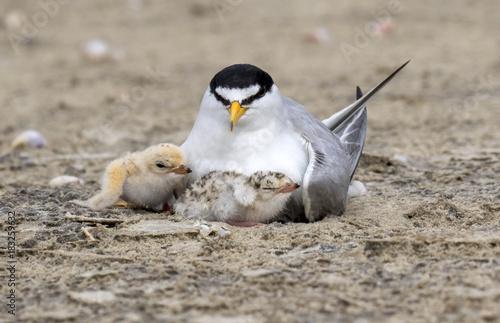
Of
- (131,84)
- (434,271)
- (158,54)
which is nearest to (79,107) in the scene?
(131,84)

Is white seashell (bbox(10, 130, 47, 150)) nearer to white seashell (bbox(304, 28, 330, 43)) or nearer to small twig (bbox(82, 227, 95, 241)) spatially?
small twig (bbox(82, 227, 95, 241))

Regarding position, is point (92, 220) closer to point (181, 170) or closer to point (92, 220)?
point (92, 220)

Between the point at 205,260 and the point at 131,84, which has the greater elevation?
the point at 131,84

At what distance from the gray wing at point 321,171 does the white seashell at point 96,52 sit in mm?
5809

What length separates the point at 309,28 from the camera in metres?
11.0

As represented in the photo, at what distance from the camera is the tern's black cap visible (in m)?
3.75

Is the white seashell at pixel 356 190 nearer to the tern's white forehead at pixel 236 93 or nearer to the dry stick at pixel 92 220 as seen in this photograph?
the tern's white forehead at pixel 236 93

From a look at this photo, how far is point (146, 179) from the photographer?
4000 mm

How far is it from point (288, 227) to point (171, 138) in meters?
2.86

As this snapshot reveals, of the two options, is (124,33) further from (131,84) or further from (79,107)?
(79,107)

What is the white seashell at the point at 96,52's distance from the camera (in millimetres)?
9391

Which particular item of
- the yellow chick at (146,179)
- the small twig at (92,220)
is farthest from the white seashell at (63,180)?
the small twig at (92,220)

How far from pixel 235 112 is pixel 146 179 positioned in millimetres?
700

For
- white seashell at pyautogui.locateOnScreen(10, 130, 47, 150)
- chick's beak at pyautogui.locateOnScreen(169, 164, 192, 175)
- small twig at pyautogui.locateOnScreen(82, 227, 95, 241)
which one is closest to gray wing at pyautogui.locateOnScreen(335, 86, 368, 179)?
chick's beak at pyautogui.locateOnScreen(169, 164, 192, 175)
